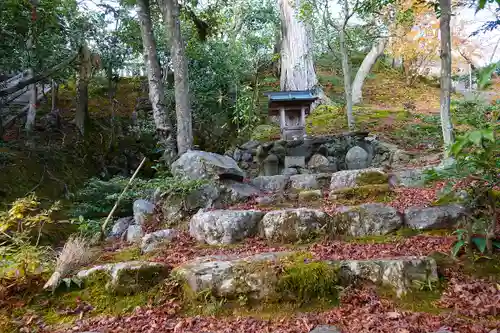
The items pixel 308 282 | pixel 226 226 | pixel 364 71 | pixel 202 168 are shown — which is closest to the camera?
pixel 308 282

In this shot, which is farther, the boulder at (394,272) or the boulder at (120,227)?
the boulder at (120,227)

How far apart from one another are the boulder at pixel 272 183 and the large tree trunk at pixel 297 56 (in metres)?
6.35

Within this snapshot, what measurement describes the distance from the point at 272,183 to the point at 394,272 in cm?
356

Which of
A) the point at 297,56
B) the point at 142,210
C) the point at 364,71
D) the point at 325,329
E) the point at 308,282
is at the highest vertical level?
the point at 297,56

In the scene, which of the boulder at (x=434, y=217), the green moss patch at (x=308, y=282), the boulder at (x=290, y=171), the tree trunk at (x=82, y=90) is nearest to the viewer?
the green moss patch at (x=308, y=282)

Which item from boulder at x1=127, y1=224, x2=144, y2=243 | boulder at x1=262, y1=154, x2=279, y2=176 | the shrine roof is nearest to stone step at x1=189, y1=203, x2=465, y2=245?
boulder at x1=127, y1=224, x2=144, y2=243

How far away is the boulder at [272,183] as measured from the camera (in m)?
6.06

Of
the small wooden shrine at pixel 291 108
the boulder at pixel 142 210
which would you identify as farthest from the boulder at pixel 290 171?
the boulder at pixel 142 210

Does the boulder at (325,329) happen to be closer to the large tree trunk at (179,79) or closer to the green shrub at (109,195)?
the green shrub at (109,195)

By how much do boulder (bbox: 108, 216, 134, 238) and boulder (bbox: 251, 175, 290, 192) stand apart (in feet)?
7.26

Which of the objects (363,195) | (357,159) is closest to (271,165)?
(357,159)

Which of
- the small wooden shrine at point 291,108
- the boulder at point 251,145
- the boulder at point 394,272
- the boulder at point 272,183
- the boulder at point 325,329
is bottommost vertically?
the boulder at point 325,329

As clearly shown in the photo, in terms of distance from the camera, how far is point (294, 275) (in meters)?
2.69

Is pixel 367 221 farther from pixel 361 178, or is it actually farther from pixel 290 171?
pixel 290 171
